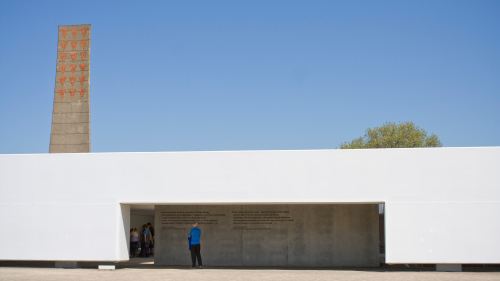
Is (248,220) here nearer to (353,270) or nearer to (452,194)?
(353,270)

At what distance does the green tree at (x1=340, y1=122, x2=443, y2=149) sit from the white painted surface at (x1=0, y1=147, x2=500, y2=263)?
94.3ft

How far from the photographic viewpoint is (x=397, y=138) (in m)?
44.2

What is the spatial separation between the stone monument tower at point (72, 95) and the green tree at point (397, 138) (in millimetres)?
27148

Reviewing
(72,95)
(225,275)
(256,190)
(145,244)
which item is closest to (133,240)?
(145,244)

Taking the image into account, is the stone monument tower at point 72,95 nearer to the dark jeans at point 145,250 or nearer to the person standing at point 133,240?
the person standing at point 133,240

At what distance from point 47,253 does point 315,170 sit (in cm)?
804

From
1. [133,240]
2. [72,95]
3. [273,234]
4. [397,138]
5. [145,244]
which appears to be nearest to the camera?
[273,234]

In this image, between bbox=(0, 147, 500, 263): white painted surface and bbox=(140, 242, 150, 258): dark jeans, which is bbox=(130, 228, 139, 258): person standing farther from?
bbox=(0, 147, 500, 263): white painted surface

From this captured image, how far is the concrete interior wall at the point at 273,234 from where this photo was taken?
17.8 meters

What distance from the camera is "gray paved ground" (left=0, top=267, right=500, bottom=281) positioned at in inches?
542

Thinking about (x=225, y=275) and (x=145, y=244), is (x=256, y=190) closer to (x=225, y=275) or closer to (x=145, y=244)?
(x=225, y=275)

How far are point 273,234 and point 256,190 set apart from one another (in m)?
2.85

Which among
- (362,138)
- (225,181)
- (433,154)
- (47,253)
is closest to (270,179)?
(225,181)

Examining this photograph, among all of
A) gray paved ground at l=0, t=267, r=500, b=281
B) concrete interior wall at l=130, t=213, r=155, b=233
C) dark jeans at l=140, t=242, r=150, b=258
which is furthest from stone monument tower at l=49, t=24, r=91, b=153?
concrete interior wall at l=130, t=213, r=155, b=233
